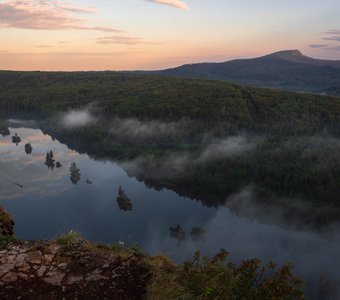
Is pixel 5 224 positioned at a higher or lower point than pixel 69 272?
higher

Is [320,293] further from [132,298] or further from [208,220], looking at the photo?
[132,298]

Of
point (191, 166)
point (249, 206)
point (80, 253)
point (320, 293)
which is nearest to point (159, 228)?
point (249, 206)

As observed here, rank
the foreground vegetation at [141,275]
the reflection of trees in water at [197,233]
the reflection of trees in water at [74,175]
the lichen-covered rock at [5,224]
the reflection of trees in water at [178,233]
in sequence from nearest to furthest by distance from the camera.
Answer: the foreground vegetation at [141,275] < the lichen-covered rock at [5,224] < the reflection of trees in water at [178,233] < the reflection of trees in water at [197,233] < the reflection of trees in water at [74,175]

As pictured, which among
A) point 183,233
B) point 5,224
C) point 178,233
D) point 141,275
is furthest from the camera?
point 183,233

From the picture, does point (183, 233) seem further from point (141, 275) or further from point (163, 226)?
point (141, 275)

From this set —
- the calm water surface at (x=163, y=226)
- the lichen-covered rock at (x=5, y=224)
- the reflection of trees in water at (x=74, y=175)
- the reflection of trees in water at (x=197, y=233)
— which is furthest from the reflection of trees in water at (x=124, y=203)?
the lichen-covered rock at (x=5, y=224)

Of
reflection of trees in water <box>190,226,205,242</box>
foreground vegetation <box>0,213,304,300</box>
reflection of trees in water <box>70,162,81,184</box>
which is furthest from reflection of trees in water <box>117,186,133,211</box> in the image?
foreground vegetation <box>0,213,304,300</box>

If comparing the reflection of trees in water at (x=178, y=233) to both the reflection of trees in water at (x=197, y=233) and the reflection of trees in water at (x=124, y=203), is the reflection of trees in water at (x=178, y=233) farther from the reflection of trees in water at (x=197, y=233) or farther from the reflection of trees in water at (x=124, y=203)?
the reflection of trees in water at (x=124, y=203)

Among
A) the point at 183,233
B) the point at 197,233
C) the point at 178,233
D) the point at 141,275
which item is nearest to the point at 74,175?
the point at 178,233
